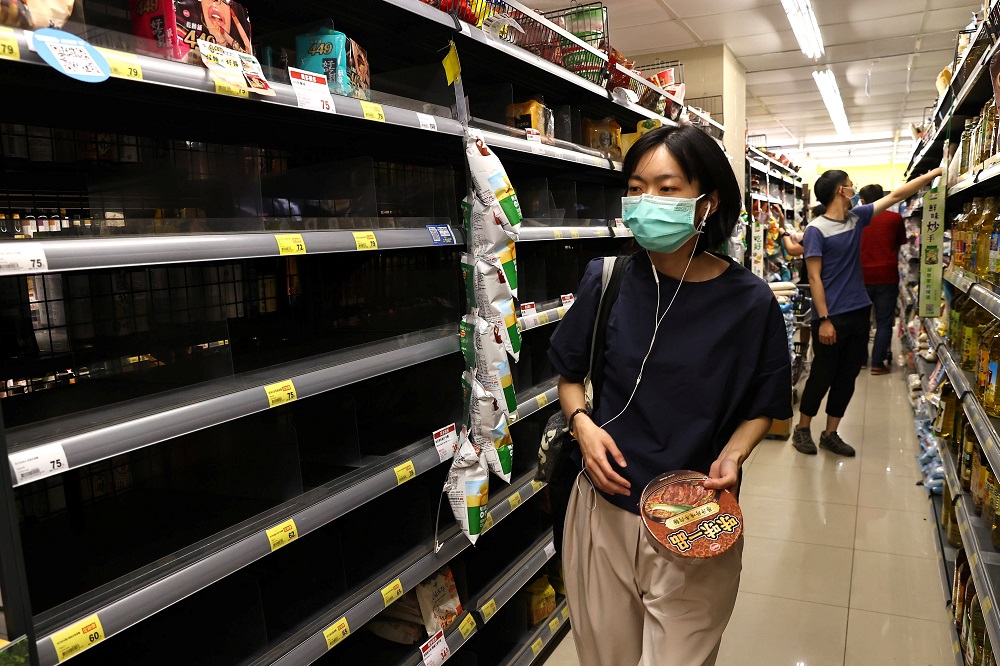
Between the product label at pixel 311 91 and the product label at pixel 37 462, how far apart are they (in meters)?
0.77

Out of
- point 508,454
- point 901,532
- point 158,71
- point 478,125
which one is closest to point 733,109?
point 901,532

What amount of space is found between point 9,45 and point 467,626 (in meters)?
1.82

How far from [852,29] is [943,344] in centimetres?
420

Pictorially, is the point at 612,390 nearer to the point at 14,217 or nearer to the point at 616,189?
the point at 14,217

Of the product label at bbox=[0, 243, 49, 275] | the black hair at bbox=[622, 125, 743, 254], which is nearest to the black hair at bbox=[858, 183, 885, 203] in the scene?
the black hair at bbox=[622, 125, 743, 254]

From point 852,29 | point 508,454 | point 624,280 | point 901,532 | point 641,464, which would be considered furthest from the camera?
point 852,29

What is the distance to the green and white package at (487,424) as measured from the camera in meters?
2.04

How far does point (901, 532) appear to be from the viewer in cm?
352

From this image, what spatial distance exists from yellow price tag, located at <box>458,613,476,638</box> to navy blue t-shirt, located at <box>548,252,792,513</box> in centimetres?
84

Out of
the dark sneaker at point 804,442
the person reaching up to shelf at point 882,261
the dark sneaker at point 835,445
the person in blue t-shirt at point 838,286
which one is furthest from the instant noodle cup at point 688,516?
the person reaching up to shelf at point 882,261

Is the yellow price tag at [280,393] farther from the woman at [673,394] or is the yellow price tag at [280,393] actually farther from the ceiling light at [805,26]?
the ceiling light at [805,26]

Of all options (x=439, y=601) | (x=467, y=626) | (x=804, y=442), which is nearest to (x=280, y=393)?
(x=439, y=601)

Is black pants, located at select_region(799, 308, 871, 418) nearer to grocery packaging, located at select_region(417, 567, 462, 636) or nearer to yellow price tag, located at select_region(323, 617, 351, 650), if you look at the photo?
grocery packaging, located at select_region(417, 567, 462, 636)

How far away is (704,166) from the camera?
1485 mm
